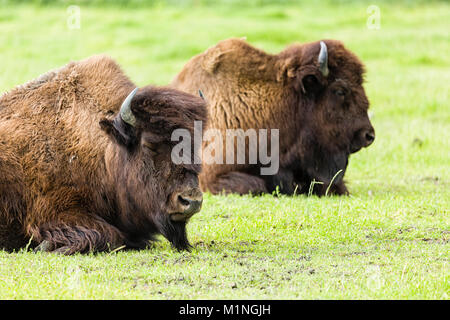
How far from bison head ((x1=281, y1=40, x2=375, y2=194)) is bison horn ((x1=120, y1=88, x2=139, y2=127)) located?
431 centimetres

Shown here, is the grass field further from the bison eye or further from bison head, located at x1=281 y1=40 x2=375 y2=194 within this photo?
the bison eye

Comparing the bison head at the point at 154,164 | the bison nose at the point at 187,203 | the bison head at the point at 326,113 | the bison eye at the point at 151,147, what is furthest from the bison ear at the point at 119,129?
the bison head at the point at 326,113

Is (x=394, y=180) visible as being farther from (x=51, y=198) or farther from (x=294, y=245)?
(x=51, y=198)

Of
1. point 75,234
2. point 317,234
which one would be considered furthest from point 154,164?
point 317,234

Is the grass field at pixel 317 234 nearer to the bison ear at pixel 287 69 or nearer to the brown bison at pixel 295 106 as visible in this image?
the brown bison at pixel 295 106

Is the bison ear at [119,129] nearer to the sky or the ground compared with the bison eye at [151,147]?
nearer to the sky

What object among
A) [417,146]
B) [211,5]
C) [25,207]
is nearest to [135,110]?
[25,207]

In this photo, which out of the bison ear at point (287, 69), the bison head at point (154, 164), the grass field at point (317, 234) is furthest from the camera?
the bison ear at point (287, 69)

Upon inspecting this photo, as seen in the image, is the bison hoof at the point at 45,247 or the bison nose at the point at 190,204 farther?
the bison hoof at the point at 45,247

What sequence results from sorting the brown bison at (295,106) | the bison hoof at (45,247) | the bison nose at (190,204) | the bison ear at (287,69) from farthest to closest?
the bison ear at (287,69)
the brown bison at (295,106)
the bison hoof at (45,247)
the bison nose at (190,204)

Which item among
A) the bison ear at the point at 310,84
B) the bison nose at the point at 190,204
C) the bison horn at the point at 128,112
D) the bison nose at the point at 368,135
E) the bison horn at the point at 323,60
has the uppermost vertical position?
the bison horn at the point at 128,112

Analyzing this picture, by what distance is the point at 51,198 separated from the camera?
24.0 ft

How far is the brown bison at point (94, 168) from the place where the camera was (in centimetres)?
698

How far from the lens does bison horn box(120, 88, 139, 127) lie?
695 cm
